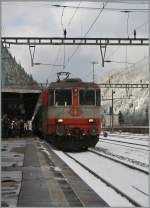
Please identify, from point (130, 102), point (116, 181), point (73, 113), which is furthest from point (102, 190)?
point (130, 102)

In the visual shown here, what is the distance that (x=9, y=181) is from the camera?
35.7 ft

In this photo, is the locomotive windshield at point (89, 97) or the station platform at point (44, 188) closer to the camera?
the station platform at point (44, 188)

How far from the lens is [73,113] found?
70.2ft

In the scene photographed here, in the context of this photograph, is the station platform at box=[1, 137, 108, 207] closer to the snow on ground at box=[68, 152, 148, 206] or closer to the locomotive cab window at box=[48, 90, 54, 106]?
the snow on ground at box=[68, 152, 148, 206]

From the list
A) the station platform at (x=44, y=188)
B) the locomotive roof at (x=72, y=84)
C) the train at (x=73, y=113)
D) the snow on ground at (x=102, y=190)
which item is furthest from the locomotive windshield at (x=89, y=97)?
the snow on ground at (x=102, y=190)

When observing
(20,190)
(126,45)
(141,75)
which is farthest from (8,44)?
(141,75)

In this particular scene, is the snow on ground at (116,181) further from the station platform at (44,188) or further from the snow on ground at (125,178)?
the station platform at (44,188)

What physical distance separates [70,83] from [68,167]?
771cm

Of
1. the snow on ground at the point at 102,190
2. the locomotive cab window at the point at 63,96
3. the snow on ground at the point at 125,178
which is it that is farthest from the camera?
the locomotive cab window at the point at 63,96

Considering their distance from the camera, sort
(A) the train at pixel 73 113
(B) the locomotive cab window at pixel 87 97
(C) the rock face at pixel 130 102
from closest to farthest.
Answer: (A) the train at pixel 73 113, (B) the locomotive cab window at pixel 87 97, (C) the rock face at pixel 130 102

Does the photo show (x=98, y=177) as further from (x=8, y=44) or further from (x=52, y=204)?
(x=8, y=44)

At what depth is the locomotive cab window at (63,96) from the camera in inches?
851

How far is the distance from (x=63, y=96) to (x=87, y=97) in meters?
1.05

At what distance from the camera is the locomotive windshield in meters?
21.7
